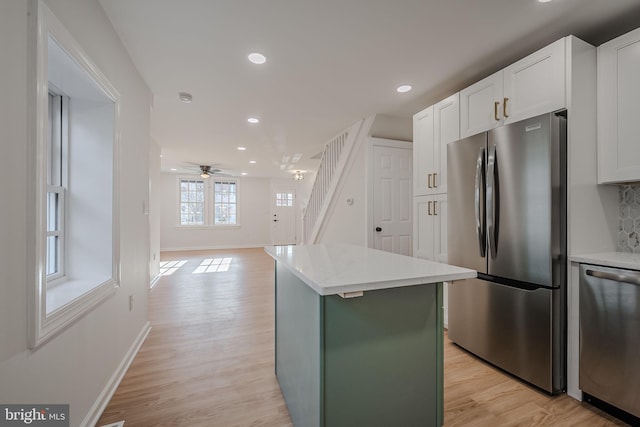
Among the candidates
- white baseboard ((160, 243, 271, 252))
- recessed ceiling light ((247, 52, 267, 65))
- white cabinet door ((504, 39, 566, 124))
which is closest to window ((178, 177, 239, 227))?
white baseboard ((160, 243, 271, 252))

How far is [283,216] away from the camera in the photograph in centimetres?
959

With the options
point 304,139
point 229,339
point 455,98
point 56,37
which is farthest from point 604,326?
point 304,139

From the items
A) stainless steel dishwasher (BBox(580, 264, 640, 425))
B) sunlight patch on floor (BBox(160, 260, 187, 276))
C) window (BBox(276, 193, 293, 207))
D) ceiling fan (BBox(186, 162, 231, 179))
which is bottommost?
sunlight patch on floor (BBox(160, 260, 187, 276))

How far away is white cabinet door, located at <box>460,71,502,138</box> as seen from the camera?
2098mm

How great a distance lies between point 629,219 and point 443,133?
1467 millimetres

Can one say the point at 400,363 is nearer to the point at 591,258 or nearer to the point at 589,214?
the point at 591,258

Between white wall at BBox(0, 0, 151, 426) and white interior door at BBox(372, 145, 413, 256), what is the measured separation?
267 cm

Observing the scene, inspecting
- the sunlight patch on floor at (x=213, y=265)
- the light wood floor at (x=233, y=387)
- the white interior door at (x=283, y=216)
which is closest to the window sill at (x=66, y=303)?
the light wood floor at (x=233, y=387)

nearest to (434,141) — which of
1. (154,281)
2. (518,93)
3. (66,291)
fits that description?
(518,93)

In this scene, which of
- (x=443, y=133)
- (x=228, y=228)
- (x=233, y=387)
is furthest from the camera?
(x=228, y=228)

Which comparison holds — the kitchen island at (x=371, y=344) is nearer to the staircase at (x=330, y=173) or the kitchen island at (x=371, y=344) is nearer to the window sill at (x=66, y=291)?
the window sill at (x=66, y=291)

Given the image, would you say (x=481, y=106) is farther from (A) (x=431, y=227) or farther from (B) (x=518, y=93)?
(A) (x=431, y=227)

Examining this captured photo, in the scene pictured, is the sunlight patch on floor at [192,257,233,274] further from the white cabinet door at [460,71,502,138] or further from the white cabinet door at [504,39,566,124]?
the white cabinet door at [504,39,566,124]

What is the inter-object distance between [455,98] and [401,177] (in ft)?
4.40
